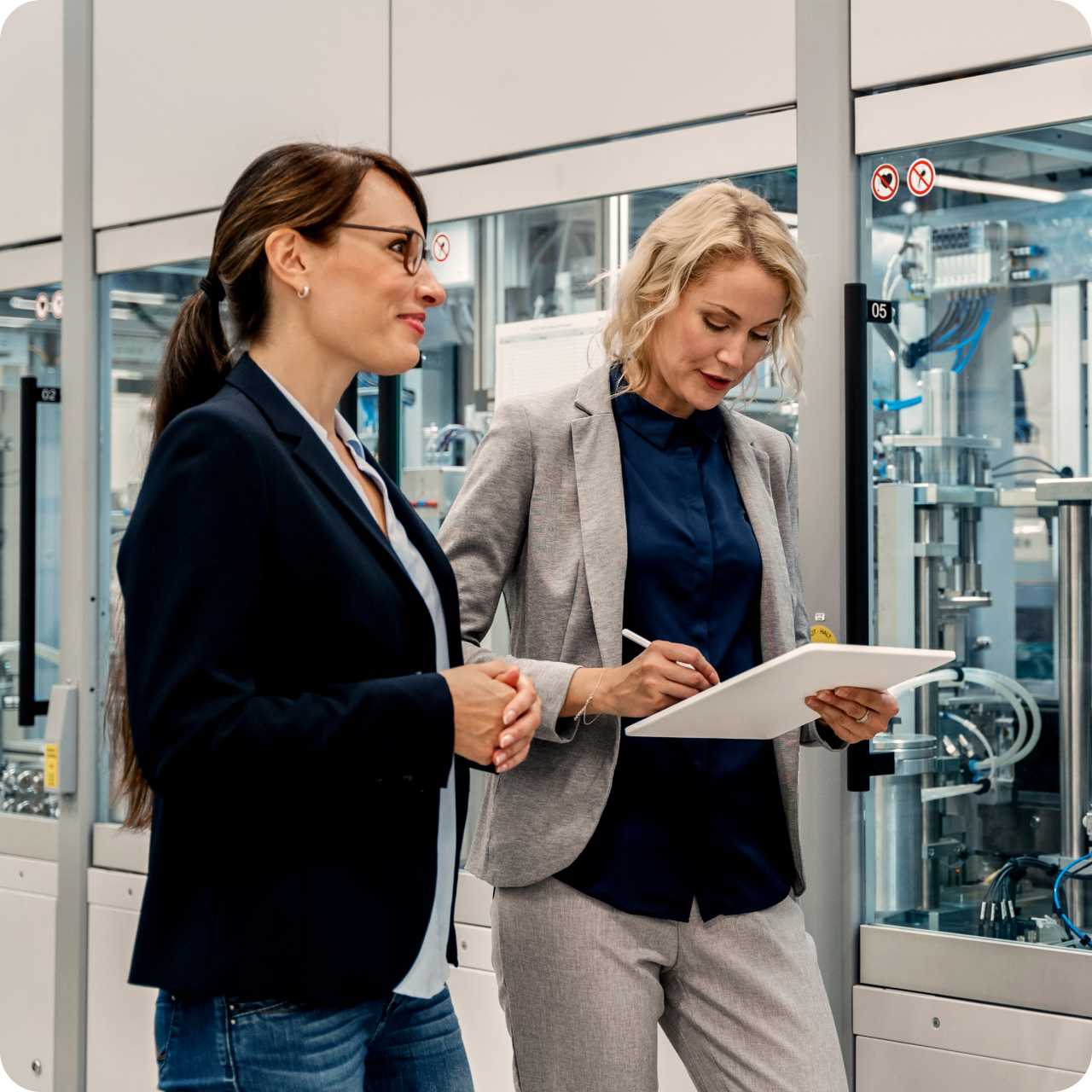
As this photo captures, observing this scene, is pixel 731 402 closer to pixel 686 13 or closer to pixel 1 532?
pixel 686 13

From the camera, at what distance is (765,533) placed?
1.85m

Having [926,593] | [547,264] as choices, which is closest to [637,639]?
[926,593]

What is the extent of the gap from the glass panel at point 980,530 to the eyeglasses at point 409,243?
112 centimetres

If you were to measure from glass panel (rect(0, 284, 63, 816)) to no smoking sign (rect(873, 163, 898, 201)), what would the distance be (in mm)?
2177

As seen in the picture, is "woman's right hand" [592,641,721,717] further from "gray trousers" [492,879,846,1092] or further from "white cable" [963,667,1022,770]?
"white cable" [963,667,1022,770]

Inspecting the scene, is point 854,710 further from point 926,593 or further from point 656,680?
point 926,593

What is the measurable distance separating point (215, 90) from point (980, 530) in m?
1.93

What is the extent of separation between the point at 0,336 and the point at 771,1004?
9.50ft

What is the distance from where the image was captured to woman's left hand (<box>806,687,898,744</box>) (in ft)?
5.88

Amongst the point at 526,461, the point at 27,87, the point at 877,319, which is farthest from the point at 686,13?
the point at 27,87

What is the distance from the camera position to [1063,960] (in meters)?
2.22

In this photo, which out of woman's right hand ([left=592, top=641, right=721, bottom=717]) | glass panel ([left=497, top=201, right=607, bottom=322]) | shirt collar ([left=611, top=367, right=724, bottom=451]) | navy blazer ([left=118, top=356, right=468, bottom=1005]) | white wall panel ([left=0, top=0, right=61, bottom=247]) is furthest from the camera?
white wall panel ([left=0, top=0, right=61, bottom=247])

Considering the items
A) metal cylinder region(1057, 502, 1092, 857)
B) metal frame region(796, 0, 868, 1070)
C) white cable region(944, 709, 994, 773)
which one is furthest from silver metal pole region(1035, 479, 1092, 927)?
metal frame region(796, 0, 868, 1070)

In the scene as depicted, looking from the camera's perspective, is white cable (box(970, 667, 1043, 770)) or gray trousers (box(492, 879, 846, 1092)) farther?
white cable (box(970, 667, 1043, 770))
